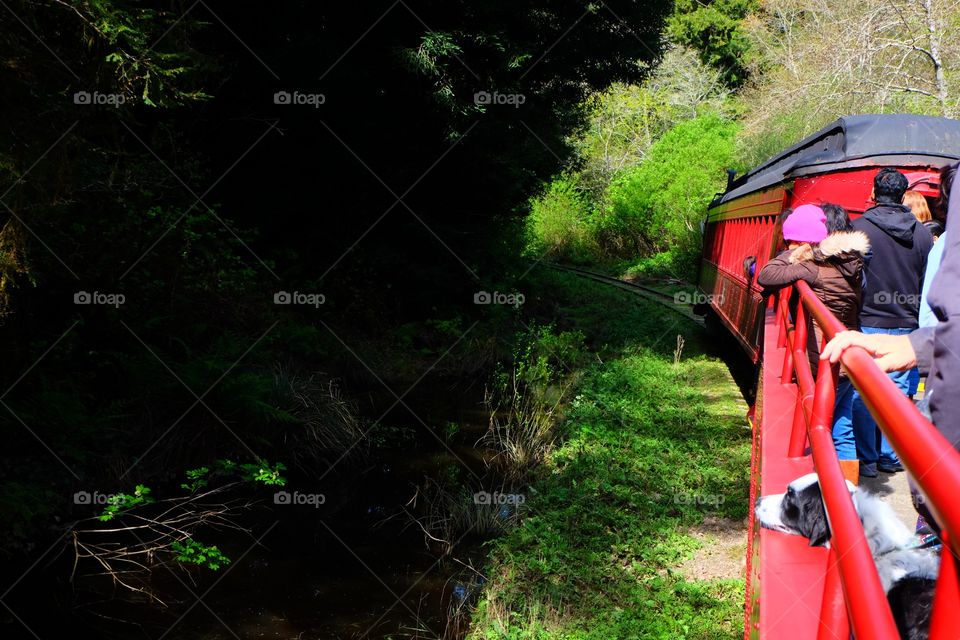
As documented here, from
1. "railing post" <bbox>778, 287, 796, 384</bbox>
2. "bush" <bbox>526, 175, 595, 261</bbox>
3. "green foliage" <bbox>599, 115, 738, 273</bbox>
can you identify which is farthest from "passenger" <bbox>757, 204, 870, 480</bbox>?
"bush" <bbox>526, 175, 595, 261</bbox>

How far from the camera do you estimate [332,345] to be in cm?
992

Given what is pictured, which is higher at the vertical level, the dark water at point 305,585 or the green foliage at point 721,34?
the green foliage at point 721,34

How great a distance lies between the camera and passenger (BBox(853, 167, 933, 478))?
4.35 metres

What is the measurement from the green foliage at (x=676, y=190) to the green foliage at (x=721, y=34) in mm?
8680

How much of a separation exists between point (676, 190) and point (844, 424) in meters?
22.9

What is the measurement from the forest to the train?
1618 millimetres

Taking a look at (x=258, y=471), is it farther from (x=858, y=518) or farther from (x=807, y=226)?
(x=858, y=518)

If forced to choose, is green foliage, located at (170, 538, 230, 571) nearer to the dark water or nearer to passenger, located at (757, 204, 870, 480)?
the dark water

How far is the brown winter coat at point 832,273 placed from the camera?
400 cm

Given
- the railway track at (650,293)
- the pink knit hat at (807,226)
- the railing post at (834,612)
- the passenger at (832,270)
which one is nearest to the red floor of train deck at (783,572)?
the railing post at (834,612)

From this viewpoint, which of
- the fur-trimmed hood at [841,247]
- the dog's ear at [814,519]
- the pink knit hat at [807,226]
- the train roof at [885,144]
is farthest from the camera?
the train roof at [885,144]

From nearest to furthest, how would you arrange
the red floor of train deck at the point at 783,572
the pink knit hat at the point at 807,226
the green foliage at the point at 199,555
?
the red floor of train deck at the point at 783,572 → the pink knit hat at the point at 807,226 → the green foliage at the point at 199,555

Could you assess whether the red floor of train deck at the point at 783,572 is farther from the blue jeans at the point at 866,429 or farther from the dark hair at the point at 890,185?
the dark hair at the point at 890,185

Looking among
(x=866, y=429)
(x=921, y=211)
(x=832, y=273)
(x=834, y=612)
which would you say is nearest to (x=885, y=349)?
(x=834, y=612)
